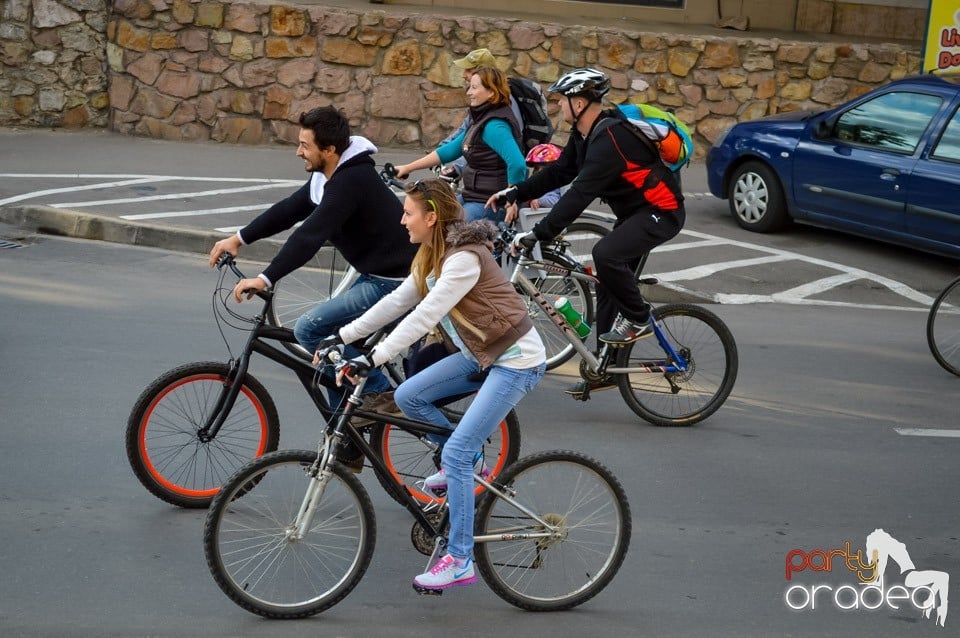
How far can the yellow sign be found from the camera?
47.6 feet

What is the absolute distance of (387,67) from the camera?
15922 mm

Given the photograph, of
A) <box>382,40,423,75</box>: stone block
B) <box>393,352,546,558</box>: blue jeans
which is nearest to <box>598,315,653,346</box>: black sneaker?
<box>393,352,546,558</box>: blue jeans

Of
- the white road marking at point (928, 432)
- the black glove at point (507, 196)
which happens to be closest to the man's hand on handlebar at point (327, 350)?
the black glove at point (507, 196)

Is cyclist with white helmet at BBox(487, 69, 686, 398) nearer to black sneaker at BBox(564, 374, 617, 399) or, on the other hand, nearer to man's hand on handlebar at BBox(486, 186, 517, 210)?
black sneaker at BBox(564, 374, 617, 399)

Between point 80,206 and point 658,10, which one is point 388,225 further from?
point 658,10

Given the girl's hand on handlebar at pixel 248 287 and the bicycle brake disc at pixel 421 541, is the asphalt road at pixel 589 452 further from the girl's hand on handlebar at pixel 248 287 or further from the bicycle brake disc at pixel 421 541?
the girl's hand on handlebar at pixel 248 287

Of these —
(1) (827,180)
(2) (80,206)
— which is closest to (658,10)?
(1) (827,180)

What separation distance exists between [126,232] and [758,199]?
616 centimetres

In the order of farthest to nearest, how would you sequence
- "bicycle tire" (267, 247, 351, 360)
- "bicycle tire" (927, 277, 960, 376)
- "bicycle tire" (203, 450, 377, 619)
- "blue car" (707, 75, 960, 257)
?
"blue car" (707, 75, 960, 257) → "bicycle tire" (927, 277, 960, 376) → "bicycle tire" (267, 247, 351, 360) → "bicycle tire" (203, 450, 377, 619)

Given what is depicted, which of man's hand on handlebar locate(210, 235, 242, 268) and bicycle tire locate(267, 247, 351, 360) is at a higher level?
man's hand on handlebar locate(210, 235, 242, 268)

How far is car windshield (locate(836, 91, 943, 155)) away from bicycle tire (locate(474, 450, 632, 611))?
26.1ft

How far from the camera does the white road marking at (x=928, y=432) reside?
7686 mm

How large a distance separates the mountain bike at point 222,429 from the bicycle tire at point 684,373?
5.70 ft

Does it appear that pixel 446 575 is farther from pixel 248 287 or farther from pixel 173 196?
pixel 173 196
